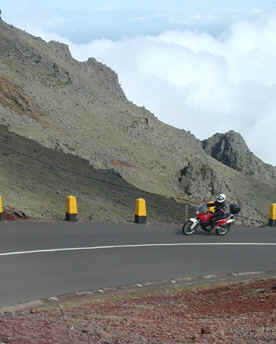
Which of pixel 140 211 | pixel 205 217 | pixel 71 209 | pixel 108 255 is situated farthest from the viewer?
pixel 140 211

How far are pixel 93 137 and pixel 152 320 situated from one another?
44696 mm

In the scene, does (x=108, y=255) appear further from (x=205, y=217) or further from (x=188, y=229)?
(x=205, y=217)

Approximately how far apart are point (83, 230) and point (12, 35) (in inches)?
2245

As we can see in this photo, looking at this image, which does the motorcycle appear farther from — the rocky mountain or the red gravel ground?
the rocky mountain

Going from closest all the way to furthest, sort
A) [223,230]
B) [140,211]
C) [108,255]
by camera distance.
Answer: [108,255]
[223,230]
[140,211]

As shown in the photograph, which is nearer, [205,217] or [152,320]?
[152,320]

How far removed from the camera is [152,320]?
9008mm

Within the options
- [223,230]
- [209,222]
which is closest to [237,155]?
[223,230]

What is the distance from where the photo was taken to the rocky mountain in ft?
145

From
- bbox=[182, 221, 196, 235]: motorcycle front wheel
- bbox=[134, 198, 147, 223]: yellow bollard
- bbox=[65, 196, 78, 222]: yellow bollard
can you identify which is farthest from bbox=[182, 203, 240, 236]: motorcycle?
bbox=[65, 196, 78, 222]: yellow bollard

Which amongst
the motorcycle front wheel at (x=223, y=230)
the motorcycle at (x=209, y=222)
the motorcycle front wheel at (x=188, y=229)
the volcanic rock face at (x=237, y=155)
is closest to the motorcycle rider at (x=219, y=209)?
the motorcycle at (x=209, y=222)

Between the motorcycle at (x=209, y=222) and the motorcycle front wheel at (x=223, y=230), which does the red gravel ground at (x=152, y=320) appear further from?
the motorcycle front wheel at (x=223, y=230)

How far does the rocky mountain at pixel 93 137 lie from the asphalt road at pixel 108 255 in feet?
33.3

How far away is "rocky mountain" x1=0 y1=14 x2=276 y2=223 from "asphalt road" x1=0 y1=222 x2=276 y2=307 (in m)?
10.2
